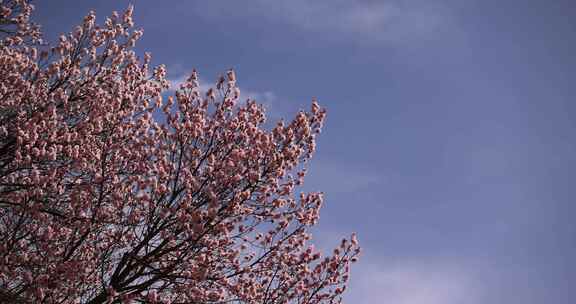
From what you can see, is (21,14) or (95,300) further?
(21,14)

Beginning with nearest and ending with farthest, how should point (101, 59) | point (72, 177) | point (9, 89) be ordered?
point (72, 177) < point (9, 89) < point (101, 59)

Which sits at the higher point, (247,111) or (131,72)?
(131,72)

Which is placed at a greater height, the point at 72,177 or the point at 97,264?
the point at 72,177

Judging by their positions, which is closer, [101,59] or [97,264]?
[97,264]

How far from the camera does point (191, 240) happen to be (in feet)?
31.3

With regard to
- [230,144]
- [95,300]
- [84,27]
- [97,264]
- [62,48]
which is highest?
[84,27]

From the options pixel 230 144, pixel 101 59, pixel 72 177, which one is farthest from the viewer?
pixel 101 59

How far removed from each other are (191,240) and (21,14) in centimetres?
971

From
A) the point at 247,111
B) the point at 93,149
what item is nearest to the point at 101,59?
the point at 93,149

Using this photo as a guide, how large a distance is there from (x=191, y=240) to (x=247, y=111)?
11.4 feet

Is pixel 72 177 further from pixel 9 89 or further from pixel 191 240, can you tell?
pixel 191 240

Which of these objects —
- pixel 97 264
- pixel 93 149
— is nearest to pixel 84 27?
pixel 93 149

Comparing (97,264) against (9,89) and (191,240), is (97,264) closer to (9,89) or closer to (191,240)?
(191,240)

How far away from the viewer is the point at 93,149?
1213 cm
